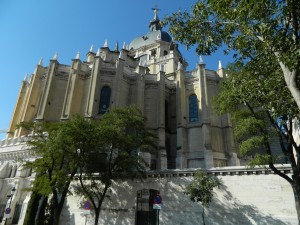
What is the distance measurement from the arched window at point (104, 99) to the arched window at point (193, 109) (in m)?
10.4

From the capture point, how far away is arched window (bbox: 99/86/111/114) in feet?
95.7

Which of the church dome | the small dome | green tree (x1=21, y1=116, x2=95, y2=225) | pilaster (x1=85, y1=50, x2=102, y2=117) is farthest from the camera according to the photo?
the small dome

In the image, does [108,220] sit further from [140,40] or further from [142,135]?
[140,40]

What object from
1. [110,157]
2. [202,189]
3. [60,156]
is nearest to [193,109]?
[110,157]

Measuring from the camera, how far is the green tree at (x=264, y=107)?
29.4 ft

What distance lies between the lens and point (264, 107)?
10.1 meters

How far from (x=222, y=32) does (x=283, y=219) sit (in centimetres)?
956

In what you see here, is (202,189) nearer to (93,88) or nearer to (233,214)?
(233,214)

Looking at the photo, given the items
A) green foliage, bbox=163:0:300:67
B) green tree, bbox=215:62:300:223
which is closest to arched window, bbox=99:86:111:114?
green tree, bbox=215:62:300:223

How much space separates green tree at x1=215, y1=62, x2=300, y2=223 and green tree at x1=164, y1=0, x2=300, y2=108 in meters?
0.75

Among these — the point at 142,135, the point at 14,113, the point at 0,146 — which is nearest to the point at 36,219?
the point at 142,135

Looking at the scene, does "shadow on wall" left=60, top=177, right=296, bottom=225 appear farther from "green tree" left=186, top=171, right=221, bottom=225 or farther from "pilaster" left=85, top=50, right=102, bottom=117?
"pilaster" left=85, top=50, right=102, bottom=117

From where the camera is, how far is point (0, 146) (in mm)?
25453

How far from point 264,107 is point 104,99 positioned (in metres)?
22.3
